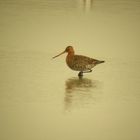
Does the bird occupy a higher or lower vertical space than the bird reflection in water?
higher

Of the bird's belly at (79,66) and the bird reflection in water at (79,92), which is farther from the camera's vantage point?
the bird's belly at (79,66)

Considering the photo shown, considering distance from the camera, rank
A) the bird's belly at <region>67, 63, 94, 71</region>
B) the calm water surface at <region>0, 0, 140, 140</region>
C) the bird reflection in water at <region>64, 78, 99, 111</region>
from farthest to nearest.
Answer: the bird's belly at <region>67, 63, 94, 71</region> < the bird reflection in water at <region>64, 78, 99, 111</region> < the calm water surface at <region>0, 0, 140, 140</region>

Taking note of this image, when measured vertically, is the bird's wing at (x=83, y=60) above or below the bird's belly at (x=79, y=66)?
above

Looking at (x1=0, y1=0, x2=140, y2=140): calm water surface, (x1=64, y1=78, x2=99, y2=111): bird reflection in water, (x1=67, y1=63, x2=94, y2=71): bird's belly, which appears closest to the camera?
(x1=0, y1=0, x2=140, y2=140): calm water surface

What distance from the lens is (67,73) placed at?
2.64 m

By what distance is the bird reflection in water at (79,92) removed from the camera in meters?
2.31

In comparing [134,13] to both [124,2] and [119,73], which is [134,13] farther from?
[119,73]

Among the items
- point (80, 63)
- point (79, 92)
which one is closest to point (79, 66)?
point (80, 63)

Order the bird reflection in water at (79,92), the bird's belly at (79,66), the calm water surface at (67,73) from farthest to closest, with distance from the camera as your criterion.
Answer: the bird's belly at (79,66)
the bird reflection in water at (79,92)
the calm water surface at (67,73)

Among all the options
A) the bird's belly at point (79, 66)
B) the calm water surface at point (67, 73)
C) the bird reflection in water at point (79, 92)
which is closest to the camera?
the calm water surface at point (67, 73)

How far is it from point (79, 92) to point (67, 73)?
0.24 metres

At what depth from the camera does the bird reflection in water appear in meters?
2.31

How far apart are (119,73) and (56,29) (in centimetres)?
66

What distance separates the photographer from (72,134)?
2.05m
